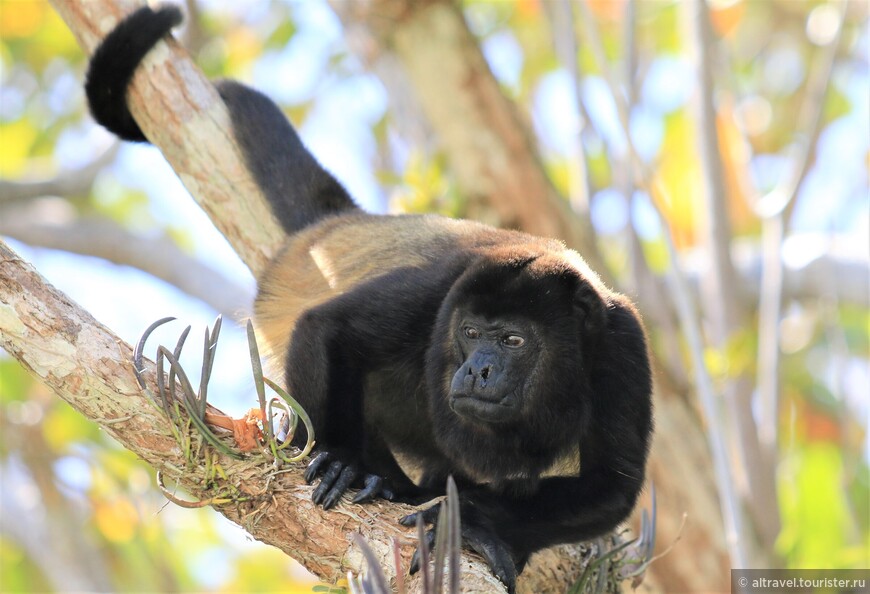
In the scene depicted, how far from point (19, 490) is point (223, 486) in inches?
214

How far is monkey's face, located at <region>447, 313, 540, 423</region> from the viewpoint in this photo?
2.90 m

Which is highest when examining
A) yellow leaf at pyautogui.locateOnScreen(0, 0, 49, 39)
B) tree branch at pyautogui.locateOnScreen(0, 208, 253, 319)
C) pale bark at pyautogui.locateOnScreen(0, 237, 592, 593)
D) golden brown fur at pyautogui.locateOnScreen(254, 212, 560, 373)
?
yellow leaf at pyautogui.locateOnScreen(0, 0, 49, 39)

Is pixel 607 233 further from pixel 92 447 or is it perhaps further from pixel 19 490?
pixel 19 490

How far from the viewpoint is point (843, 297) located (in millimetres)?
5930

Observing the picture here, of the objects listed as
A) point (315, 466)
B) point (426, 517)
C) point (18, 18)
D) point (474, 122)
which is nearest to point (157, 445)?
point (315, 466)

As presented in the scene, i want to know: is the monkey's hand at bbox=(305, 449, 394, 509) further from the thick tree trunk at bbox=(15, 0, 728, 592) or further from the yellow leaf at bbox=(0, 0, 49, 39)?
the yellow leaf at bbox=(0, 0, 49, 39)

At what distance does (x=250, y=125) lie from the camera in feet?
12.4

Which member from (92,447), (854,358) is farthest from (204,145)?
(854,358)

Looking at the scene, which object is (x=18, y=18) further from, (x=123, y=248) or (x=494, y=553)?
(x=494, y=553)

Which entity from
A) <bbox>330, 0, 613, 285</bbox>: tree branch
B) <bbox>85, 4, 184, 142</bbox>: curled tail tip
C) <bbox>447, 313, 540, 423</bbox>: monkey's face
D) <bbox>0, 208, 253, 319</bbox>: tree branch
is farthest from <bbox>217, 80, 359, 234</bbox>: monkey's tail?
<bbox>0, 208, 253, 319</bbox>: tree branch

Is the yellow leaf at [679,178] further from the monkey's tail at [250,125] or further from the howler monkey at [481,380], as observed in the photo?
the howler monkey at [481,380]

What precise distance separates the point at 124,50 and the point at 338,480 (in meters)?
2.01

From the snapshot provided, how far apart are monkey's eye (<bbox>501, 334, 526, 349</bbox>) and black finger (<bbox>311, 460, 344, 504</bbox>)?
701 millimetres

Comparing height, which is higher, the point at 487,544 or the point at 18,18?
the point at 18,18
